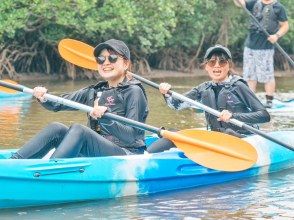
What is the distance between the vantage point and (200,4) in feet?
79.6

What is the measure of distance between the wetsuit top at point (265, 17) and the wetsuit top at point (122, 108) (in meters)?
5.31

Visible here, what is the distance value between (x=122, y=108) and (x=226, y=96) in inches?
43.7

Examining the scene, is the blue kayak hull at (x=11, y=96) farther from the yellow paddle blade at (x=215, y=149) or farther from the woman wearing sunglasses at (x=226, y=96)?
the yellow paddle blade at (x=215, y=149)

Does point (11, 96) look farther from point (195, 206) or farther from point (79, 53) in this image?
point (195, 206)

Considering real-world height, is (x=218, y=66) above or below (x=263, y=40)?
below

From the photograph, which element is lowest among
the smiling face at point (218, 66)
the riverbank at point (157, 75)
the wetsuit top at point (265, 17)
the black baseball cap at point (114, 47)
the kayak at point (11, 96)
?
the riverbank at point (157, 75)

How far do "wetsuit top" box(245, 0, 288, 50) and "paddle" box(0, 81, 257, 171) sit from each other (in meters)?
5.05

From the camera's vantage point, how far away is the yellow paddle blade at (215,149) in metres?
6.41

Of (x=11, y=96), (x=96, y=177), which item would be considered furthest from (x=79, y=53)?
(x=11, y=96)

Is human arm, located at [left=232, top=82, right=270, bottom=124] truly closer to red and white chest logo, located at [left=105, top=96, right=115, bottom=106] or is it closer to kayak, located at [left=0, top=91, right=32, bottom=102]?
red and white chest logo, located at [left=105, top=96, right=115, bottom=106]

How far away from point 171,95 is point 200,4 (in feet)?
56.6

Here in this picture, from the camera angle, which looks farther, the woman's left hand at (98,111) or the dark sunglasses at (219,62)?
the dark sunglasses at (219,62)

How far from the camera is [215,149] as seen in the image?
650 centimetres

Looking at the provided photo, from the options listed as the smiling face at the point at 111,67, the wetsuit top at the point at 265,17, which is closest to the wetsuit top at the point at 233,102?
the smiling face at the point at 111,67
